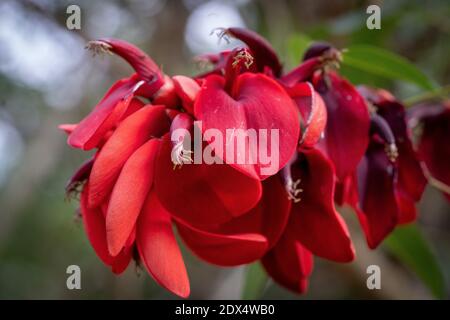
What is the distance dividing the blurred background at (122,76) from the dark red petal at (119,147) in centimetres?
39

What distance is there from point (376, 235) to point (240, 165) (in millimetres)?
233

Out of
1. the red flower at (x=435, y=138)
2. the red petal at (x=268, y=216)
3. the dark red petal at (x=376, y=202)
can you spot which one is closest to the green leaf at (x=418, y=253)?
the red flower at (x=435, y=138)

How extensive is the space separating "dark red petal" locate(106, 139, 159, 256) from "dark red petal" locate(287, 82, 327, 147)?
0.42 ft

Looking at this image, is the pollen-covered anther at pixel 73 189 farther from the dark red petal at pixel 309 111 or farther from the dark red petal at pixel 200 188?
the dark red petal at pixel 309 111

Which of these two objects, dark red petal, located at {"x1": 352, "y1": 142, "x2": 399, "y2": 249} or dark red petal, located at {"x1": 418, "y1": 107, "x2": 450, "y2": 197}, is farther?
dark red petal, located at {"x1": 418, "y1": 107, "x2": 450, "y2": 197}

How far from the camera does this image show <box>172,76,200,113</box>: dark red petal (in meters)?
0.52

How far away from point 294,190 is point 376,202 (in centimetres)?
11

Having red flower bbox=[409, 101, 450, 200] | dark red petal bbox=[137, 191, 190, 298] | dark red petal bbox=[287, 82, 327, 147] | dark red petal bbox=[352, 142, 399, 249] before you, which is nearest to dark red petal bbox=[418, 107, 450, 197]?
red flower bbox=[409, 101, 450, 200]

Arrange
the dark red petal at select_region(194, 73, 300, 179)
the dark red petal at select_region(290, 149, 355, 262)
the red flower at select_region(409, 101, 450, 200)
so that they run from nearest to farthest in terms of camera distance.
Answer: the dark red petal at select_region(194, 73, 300, 179) → the dark red petal at select_region(290, 149, 355, 262) → the red flower at select_region(409, 101, 450, 200)

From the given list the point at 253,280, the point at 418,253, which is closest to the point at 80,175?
the point at 253,280

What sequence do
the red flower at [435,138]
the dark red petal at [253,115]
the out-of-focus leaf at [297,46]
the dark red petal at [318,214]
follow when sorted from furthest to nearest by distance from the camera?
the out-of-focus leaf at [297,46], the red flower at [435,138], the dark red petal at [318,214], the dark red petal at [253,115]

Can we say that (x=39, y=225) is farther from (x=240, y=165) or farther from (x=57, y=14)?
(x=240, y=165)

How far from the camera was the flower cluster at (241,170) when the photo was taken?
19.4 inches

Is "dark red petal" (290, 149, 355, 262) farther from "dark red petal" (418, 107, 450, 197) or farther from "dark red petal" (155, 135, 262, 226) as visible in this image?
"dark red petal" (418, 107, 450, 197)
